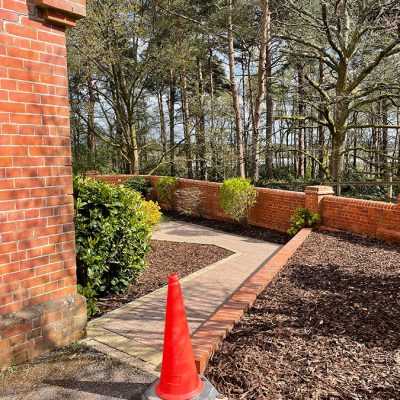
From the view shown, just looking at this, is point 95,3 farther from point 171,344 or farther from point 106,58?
point 171,344

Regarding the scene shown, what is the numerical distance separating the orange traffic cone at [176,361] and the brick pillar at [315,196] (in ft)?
21.4

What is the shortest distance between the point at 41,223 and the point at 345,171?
1819 cm

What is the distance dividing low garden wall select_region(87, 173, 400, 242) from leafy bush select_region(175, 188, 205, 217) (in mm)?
405

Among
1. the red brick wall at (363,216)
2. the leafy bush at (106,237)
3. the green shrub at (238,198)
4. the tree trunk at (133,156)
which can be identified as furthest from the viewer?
the tree trunk at (133,156)

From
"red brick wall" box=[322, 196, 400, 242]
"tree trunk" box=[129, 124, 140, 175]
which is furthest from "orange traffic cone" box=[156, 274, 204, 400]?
"tree trunk" box=[129, 124, 140, 175]

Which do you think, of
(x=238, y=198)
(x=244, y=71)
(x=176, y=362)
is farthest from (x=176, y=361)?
(x=244, y=71)

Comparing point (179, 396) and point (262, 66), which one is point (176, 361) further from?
point (262, 66)

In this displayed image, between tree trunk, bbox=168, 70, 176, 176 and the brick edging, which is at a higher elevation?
tree trunk, bbox=168, 70, 176, 176

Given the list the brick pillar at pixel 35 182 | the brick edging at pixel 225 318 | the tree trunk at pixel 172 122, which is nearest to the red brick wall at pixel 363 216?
the brick edging at pixel 225 318

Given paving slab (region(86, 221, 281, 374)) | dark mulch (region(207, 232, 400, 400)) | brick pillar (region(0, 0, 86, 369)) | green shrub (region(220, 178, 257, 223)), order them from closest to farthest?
dark mulch (region(207, 232, 400, 400))
brick pillar (region(0, 0, 86, 369))
paving slab (region(86, 221, 281, 374))
green shrub (region(220, 178, 257, 223))

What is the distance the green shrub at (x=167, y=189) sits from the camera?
1305 centimetres

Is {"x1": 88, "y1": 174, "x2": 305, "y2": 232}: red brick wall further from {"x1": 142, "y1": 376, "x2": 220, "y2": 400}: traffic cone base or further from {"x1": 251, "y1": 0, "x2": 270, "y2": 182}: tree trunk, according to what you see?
{"x1": 142, "y1": 376, "x2": 220, "y2": 400}: traffic cone base

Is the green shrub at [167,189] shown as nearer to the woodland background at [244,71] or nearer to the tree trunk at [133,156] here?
the woodland background at [244,71]

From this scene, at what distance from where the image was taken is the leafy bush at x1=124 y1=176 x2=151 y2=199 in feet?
47.1
